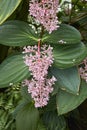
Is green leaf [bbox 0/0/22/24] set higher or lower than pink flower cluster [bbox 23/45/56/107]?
higher

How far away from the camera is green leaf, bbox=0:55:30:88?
83 cm

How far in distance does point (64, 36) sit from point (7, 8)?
168 mm

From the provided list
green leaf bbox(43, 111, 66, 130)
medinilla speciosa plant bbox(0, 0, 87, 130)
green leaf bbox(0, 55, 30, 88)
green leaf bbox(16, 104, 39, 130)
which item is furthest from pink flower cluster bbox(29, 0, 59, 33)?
green leaf bbox(43, 111, 66, 130)

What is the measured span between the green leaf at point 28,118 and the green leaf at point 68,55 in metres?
0.20

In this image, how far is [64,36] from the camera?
851mm

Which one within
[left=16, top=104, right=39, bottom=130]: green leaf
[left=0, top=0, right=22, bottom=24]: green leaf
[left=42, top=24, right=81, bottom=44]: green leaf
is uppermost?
[left=0, top=0, right=22, bottom=24]: green leaf

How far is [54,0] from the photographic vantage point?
0.81 meters

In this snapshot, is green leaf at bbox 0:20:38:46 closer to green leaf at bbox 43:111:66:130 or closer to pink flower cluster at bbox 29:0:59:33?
pink flower cluster at bbox 29:0:59:33

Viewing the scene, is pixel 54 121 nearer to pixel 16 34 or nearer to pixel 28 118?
pixel 28 118

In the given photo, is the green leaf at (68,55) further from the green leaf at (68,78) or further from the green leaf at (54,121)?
the green leaf at (54,121)

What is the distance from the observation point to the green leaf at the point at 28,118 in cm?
96

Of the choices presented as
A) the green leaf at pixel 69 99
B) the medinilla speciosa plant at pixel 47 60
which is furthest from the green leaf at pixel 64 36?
the green leaf at pixel 69 99

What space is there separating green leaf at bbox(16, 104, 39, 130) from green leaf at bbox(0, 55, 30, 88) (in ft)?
0.54

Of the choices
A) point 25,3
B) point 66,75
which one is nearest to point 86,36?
point 25,3
